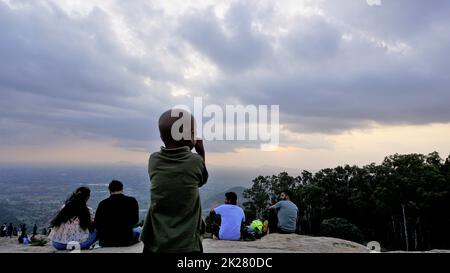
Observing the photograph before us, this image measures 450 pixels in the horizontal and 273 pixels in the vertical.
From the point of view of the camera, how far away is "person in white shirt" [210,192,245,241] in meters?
8.71

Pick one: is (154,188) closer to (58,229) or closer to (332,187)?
(58,229)

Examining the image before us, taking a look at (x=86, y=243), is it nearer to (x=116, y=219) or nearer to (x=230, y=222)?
(x=116, y=219)

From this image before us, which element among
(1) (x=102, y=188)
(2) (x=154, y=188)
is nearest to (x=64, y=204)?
(1) (x=102, y=188)

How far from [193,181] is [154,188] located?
0.95 feet

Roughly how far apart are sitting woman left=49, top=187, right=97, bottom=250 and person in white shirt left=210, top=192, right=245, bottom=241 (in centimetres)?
315

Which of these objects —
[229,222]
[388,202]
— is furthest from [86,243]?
[388,202]

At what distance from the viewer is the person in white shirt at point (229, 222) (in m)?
8.71

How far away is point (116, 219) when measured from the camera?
20.8ft

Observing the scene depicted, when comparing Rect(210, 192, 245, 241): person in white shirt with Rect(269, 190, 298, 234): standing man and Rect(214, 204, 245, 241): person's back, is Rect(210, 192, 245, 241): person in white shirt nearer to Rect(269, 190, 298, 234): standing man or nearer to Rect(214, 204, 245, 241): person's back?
Rect(214, 204, 245, 241): person's back

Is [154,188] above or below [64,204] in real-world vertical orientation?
above

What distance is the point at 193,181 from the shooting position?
265 centimetres

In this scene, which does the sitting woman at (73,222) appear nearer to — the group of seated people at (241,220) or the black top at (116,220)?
the black top at (116,220)

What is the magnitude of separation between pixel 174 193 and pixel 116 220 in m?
4.17
